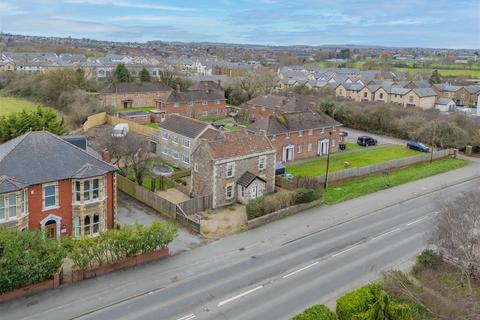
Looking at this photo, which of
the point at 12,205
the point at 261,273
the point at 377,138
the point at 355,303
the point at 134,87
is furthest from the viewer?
the point at 134,87

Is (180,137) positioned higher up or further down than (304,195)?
higher up

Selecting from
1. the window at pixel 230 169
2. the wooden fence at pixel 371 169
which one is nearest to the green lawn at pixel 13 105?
the window at pixel 230 169

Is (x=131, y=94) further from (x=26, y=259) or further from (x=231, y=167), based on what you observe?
(x=26, y=259)

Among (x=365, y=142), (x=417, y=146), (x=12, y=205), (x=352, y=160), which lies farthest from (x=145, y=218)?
(x=417, y=146)

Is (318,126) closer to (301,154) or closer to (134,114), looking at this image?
(301,154)

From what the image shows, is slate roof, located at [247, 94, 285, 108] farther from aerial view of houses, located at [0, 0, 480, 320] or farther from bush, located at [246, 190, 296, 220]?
bush, located at [246, 190, 296, 220]

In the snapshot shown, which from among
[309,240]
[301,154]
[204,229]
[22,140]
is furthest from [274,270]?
[301,154]

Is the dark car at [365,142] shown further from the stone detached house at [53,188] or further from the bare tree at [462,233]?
the stone detached house at [53,188]
